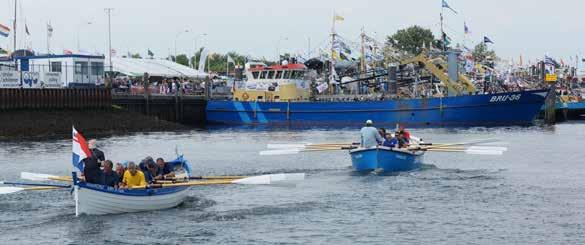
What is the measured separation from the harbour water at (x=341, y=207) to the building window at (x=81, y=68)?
23210mm

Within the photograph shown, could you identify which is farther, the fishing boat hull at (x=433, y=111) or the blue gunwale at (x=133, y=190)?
the fishing boat hull at (x=433, y=111)

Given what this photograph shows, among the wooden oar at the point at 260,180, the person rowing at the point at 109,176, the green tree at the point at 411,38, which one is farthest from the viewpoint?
the green tree at the point at 411,38

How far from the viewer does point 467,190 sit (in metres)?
35.0

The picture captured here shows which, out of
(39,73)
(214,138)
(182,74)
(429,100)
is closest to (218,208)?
(214,138)

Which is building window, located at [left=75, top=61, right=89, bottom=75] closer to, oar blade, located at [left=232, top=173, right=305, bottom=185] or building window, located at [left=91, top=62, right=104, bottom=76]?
building window, located at [left=91, top=62, right=104, bottom=76]

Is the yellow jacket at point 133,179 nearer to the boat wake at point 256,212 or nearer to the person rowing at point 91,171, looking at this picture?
the person rowing at point 91,171

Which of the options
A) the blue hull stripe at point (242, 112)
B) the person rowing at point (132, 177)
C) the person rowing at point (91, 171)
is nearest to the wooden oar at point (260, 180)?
the person rowing at point (132, 177)

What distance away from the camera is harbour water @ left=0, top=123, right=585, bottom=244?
26656 millimetres

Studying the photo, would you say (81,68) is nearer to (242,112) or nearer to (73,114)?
(73,114)

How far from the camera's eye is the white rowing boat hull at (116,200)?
27.6m

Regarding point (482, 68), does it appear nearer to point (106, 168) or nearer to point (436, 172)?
point (436, 172)

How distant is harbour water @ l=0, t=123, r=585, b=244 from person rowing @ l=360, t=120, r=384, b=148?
1386mm

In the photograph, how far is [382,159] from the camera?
125 feet

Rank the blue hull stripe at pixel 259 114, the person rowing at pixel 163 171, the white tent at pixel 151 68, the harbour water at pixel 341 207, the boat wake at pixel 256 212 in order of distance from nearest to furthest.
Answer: the harbour water at pixel 341 207
the boat wake at pixel 256 212
the person rowing at pixel 163 171
the blue hull stripe at pixel 259 114
the white tent at pixel 151 68
